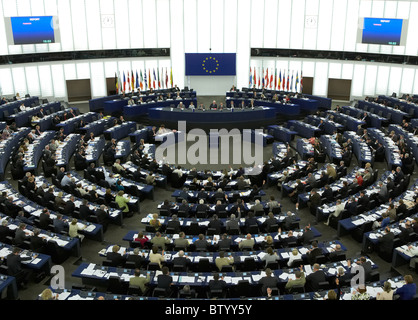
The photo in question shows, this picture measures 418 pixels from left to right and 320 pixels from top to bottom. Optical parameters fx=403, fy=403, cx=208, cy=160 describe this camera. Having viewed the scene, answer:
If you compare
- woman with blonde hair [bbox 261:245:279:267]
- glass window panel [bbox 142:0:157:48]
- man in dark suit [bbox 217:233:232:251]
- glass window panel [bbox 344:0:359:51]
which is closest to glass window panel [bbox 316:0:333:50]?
glass window panel [bbox 344:0:359:51]

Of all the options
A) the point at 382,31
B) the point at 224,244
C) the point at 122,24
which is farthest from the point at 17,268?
the point at 382,31

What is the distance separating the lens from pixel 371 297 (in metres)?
10.0

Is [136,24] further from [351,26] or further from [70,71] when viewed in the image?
[351,26]

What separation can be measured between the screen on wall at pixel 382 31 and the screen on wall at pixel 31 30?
25.2 metres

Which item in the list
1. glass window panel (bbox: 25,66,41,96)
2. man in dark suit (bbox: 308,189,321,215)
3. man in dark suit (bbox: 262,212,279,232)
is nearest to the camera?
man in dark suit (bbox: 262,212,279,232)

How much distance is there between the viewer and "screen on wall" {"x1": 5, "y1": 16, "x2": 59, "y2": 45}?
31.3 meters

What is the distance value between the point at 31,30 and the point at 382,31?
27.8 metres

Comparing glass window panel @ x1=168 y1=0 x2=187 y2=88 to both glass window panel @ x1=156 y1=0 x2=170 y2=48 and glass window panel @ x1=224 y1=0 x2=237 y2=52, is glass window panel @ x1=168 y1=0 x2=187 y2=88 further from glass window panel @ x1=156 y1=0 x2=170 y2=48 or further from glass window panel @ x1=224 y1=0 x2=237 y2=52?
glass window panel @ x1=224 y1=0 x2=237 y2=52

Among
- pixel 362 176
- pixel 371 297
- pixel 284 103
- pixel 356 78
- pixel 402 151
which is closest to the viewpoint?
pixel 371 297

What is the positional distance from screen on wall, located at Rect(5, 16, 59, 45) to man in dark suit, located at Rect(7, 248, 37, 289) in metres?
24.7

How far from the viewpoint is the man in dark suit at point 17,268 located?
37.9ft
